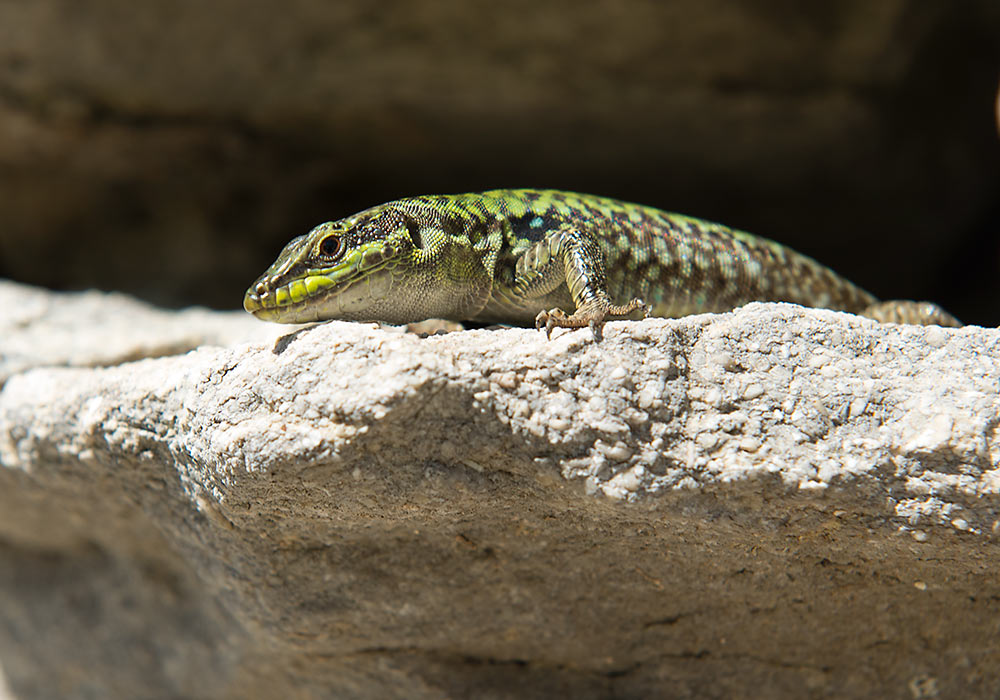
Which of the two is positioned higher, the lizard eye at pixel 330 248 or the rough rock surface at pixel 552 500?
the lizard eye at pixel 330 248

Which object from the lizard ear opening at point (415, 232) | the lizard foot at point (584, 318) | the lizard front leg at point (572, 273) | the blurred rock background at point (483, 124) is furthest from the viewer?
the blurred rock background at point (483, 124)

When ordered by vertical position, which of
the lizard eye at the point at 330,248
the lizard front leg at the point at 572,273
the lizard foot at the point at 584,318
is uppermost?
the lizard eye at the point at 330,248

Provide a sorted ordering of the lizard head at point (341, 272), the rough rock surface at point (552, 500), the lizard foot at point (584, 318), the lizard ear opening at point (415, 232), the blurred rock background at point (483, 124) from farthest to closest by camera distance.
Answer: the blurred rock background at point (483, 124), the lizard ear opening at point (415, 232), the lizard head at point (341, 272), the lizard foot at point (584, 318), the rough rock surface at point (552, 500)

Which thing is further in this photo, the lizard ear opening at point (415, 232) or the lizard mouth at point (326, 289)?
the lizard ear opening at point (415, 232)

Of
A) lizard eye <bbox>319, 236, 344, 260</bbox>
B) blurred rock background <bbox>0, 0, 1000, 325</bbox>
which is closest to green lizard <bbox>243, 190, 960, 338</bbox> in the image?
lizard eye <bbox>319, 236, 344, 260</bbox>

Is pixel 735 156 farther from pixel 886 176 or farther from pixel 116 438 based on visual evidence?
pixel 116 438

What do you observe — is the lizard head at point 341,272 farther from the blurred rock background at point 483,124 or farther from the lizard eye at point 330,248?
the blurred rock background at point 483,124

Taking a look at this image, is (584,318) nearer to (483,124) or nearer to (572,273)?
(572,273)

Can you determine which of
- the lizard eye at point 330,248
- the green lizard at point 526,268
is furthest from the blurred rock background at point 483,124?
the lizard eye at point 330,248
